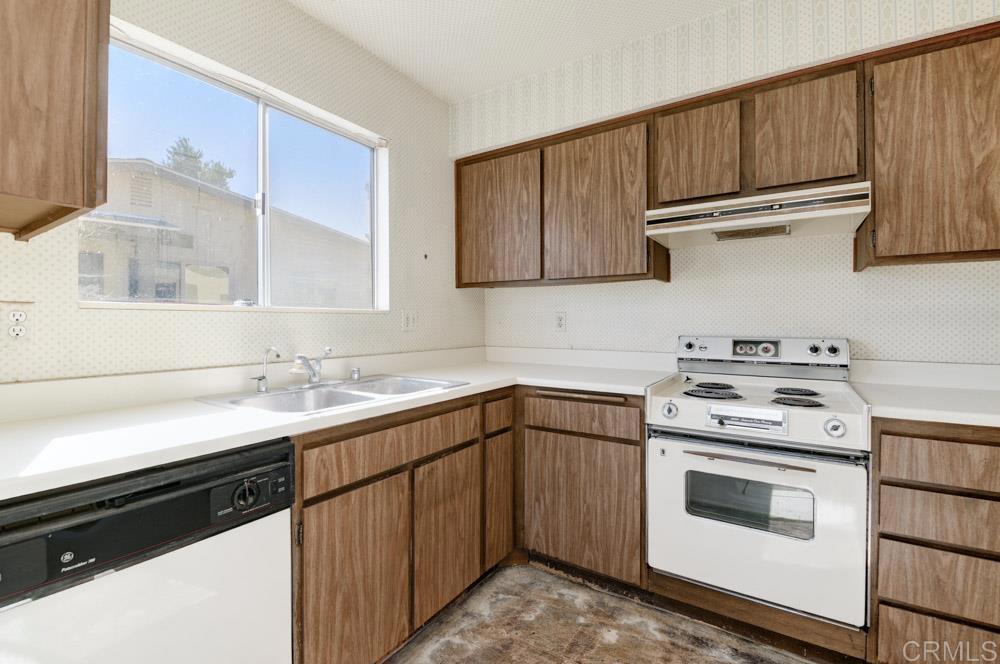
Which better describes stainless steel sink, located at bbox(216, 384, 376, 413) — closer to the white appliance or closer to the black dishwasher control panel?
the black dishwasher control panel

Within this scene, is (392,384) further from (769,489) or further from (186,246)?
(769,489)

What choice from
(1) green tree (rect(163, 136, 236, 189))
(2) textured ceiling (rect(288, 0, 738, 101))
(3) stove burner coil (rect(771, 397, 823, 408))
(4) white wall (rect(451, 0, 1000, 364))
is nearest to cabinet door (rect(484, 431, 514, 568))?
(4) white wall (rect(451, 0, 1000, 364))

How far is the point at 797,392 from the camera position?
1.99m

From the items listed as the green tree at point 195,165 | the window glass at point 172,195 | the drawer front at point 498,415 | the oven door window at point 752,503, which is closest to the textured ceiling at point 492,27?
the window glass at point 172,195

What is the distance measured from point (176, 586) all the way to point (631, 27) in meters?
2.72

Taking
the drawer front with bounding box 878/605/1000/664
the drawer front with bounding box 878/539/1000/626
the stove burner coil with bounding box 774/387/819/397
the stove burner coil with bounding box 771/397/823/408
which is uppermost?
the stove burner coil with bounding box 774/387/819/397

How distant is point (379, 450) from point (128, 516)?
697 millimetres

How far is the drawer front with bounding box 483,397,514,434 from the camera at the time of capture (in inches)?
83.1

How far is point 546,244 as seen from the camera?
2611 millimetres

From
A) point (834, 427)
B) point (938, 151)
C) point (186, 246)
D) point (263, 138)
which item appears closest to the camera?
point (834, 427)

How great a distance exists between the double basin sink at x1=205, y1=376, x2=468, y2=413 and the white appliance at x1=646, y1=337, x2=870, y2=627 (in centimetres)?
99

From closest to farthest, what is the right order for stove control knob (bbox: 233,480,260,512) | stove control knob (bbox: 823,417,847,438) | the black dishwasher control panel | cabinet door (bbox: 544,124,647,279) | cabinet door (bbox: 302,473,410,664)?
the black dishwasher control panel < stove control knob (bbox: 233,480,260,512) < cabinet door (bbox: 302,473,410,664) < stove control knob (bbox: 823,417,847,438) < cabinet door (bbox: 544,124,647,279)

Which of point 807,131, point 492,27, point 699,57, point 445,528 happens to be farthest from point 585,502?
point 492,27

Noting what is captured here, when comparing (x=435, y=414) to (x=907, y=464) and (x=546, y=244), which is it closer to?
(x=546, y=244)
